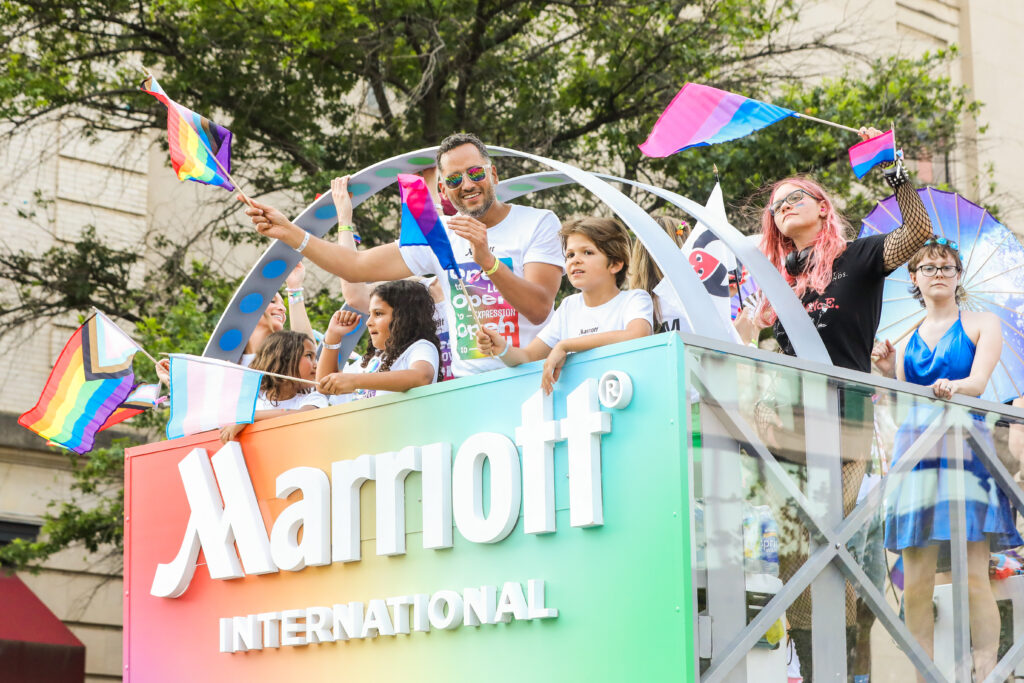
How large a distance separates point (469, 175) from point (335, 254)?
0.68 meters

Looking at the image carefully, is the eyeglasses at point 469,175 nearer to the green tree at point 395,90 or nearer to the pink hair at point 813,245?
the pink hair at point 813,245

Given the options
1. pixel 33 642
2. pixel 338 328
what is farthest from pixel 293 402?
pixel 33 642

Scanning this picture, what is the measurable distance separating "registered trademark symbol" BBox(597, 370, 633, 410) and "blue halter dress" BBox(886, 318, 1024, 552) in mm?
1124

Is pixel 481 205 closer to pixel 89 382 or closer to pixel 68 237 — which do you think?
pixel 89 382

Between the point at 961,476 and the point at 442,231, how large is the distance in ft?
7.04

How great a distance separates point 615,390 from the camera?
424 cm

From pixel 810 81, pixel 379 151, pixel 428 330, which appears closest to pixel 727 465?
pixel 428 330

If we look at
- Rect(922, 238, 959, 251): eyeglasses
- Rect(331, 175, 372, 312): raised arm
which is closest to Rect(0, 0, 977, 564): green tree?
Rect(331, 175, 372, 312): raised arm

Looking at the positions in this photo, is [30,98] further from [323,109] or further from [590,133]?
[590,133]

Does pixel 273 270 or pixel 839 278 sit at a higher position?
pixel 273 270

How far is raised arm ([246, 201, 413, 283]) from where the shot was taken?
4973 millimetres

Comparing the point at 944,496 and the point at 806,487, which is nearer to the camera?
the point at 806,487

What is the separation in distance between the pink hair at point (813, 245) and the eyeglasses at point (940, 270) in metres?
0.40

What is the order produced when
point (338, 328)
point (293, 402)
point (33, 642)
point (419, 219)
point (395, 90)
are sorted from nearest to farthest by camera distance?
point (419, 219) → point (293, 402) → point (338, 328) → point (33, 642) → point (395, 90)
